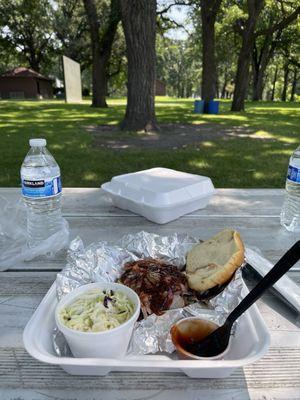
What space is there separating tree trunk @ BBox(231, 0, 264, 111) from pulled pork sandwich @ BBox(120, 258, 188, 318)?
1387 cm

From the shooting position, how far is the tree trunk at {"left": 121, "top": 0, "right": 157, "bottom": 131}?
6430 mm

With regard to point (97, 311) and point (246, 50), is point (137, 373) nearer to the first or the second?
point (97, 311)

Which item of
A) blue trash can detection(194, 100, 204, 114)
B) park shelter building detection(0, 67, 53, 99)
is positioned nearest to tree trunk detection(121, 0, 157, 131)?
blue trash can detection(194, 100, 204, 114)

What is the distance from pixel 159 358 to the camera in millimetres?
832

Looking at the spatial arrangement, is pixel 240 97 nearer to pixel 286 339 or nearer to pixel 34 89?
pixel 286 339

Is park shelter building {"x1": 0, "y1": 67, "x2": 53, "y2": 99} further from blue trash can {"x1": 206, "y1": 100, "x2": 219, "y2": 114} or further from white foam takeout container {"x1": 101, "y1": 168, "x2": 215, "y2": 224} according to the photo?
white foam takeout container {"x1": 101, "y1": 168, "x2": 215, "y2": 224}

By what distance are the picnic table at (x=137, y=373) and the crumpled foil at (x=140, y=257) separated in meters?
0.08

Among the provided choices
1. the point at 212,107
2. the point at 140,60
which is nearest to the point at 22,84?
the point at 212,107

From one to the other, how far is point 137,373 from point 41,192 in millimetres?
856

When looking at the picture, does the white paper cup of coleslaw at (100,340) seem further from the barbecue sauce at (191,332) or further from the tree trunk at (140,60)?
the tree trunk at (140,60)

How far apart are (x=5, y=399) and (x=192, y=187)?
1.27 metres

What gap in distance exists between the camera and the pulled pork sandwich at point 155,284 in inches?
39.0

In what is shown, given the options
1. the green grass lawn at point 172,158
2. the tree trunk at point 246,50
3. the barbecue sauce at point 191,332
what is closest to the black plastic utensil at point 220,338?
the barbecue sauce at point 191,332

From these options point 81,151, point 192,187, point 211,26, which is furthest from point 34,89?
point 192,187
